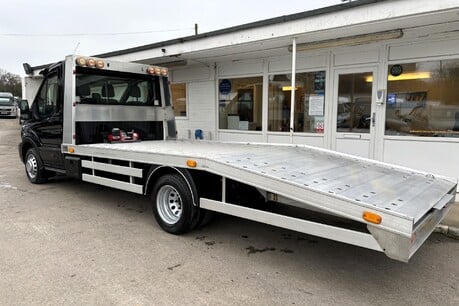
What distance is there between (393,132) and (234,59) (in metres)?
4.44

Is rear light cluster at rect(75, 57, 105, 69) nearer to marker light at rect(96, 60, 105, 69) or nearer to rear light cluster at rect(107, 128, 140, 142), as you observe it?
marker light at rect(96, 60, 105, 69)

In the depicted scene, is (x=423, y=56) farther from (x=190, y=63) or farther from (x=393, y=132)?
(x=190, y=63)

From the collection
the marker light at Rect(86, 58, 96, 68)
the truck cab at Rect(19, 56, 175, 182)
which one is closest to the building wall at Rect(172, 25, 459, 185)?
the truck cab at Rect(19, 56, 175, 182)

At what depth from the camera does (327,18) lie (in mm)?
6125

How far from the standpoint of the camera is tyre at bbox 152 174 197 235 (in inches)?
173

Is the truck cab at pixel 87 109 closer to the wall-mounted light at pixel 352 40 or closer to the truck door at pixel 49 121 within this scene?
the truck door at pixel 49 121

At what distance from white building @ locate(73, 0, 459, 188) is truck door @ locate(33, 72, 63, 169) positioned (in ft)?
10.8

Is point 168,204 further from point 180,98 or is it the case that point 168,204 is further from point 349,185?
point 180,98

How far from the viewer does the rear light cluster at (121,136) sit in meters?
6.55

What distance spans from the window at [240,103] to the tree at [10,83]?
4812 cm

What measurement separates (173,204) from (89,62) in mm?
3107

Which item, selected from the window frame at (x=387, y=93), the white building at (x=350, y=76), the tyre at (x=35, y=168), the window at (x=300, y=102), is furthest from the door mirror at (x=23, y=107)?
the window frame at (x=387, y=93)

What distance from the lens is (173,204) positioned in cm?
476

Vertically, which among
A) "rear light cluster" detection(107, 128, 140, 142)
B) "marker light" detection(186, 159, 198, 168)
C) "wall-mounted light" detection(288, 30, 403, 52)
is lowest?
"marker light" detection(186, 159, 198, 168)
